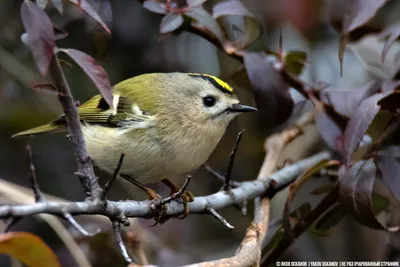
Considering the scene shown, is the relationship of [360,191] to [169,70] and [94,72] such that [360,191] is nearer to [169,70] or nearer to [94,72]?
[94,72]

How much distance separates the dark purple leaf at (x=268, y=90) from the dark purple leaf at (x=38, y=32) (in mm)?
829

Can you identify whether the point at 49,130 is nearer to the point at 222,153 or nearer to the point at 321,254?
the point at 222,153

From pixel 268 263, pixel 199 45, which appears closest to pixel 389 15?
pixel 199 45

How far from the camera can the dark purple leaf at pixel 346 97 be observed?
1.95m

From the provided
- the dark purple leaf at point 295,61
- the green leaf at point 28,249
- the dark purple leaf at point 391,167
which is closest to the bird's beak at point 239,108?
the dark purple leaf at point 295,61

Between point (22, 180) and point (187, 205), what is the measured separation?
1.39 meters

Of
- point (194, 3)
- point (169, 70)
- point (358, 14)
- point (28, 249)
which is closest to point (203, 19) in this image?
point (194, 3)

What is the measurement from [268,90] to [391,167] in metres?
0.44

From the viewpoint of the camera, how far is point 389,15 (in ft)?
10.2

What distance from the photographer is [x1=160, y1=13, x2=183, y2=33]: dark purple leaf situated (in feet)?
5.80

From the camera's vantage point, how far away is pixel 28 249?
110 centimetres

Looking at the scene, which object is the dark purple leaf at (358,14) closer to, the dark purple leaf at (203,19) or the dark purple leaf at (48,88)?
the dark purple leaf at (203,19)

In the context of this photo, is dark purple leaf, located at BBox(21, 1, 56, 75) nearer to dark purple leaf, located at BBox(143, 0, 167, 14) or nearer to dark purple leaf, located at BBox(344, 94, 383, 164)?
dark purple leaf, located at BBox(143, 0, 167, 14)

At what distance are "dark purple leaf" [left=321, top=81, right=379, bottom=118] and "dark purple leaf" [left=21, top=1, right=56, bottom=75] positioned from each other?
3.46 feet
